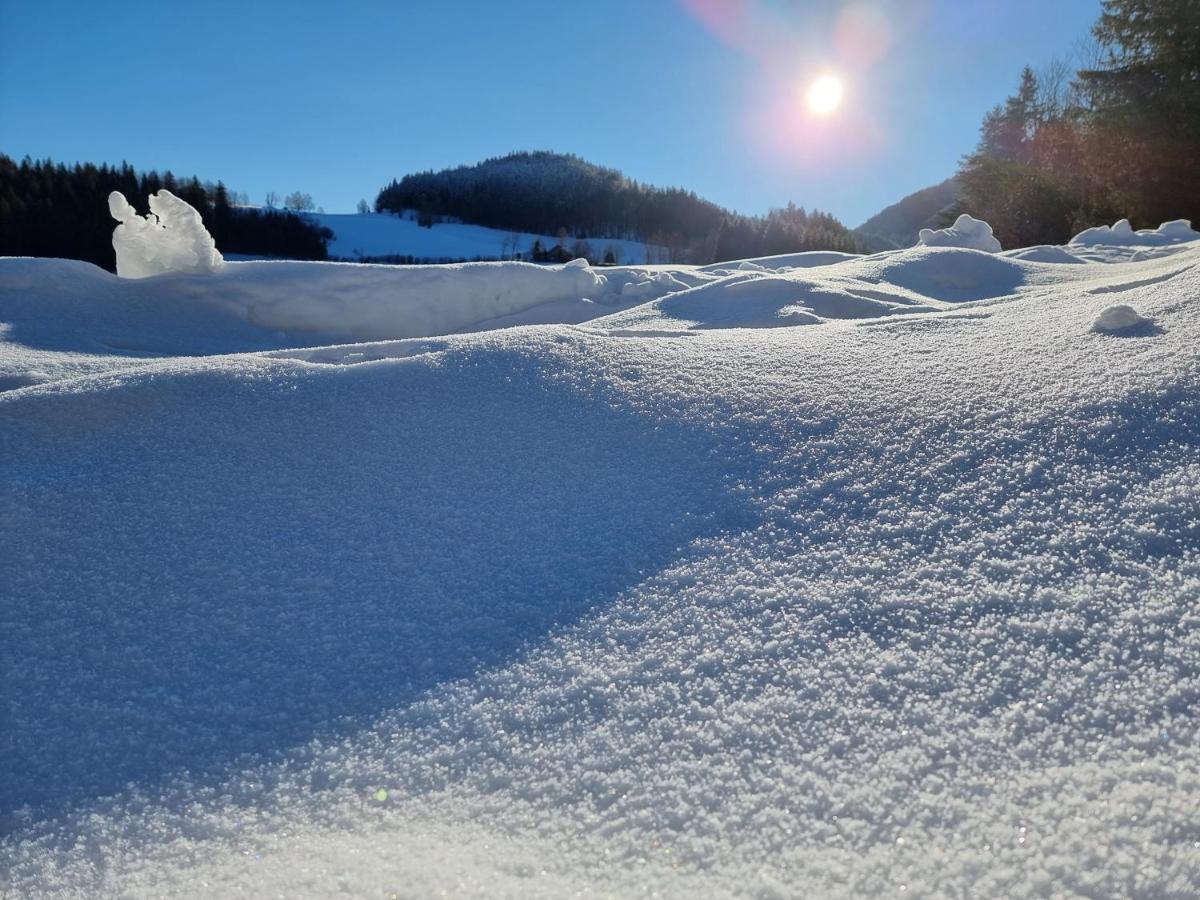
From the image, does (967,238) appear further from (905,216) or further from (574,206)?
(574,206)

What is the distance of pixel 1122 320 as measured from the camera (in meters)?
1.64

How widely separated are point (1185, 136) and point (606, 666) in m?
13.9

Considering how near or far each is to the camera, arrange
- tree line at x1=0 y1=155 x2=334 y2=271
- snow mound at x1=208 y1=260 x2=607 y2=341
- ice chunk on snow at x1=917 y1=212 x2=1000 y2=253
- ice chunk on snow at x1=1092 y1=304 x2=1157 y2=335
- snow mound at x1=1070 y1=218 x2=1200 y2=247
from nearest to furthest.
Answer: ice chunk on snow at x1=1092 y1=304 x2=1157 y2=335, snow mound at x1=208 y1=260 x2=607 y2=341, snow mound at x1=1070 y1=218 x2=1200 y2=247, ice chunk on snow at x1=917 y1=212 x2=1000 y2=253, tree line at x1=0 y1=155 x2=334 y2=271

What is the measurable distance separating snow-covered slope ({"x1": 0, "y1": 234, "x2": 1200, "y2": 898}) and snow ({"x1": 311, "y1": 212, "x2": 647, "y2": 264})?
30674 millimetres


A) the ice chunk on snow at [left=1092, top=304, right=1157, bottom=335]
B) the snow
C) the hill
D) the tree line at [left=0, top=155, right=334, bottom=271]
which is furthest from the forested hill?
the ice chunk on snow at [left=1092, top=304, right=1157, bottom=335]

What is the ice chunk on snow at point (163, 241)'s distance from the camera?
3873mm

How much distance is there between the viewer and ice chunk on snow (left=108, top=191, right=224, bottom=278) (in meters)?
3.87

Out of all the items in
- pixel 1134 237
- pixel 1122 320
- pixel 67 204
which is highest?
pixel 67 204

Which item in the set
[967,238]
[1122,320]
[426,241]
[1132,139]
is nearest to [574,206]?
[426,241]

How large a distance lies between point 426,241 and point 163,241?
3466 centimetres

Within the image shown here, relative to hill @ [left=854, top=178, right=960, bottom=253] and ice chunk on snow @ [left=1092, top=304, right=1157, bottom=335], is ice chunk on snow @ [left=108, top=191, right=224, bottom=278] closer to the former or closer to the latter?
ice chunk on snow @ [left=1092, top=304, right=1157, bottom=335]

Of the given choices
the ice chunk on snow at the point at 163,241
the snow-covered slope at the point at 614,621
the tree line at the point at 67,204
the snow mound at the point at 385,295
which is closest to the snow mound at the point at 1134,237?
the snow mound at the point at 385,295

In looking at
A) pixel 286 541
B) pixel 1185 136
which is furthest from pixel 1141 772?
pixel 1185 136

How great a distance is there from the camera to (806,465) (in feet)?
4.30
